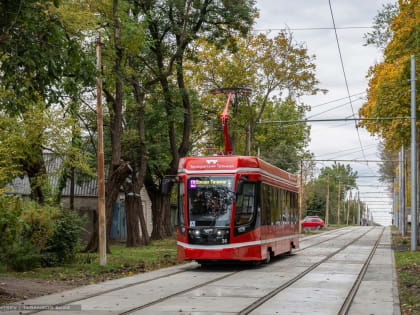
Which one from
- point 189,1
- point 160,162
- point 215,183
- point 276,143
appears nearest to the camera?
point 215,183

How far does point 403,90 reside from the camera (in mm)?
31078

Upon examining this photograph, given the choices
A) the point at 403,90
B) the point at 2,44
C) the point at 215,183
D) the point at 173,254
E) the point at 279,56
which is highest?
the point at 279,56

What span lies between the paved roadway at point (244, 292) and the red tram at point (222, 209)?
0.68m

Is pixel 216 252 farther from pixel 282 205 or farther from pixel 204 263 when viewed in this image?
pixel 282 205

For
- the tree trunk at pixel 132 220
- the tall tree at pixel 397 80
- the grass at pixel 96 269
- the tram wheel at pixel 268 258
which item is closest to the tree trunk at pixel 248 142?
the tall tree at pixel 397 80

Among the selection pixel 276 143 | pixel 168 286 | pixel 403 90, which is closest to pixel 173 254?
pixel 168 286

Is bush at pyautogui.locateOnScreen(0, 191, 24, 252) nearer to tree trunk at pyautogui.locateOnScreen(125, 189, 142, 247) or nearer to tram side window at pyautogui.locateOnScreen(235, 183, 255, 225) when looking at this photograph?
tram side window at pyautogui.locateOnScreen(235, 183, 255, 225)

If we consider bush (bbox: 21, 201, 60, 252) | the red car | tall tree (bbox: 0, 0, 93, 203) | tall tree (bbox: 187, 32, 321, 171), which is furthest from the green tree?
tall tree (bbox: 0, 0, 93, 203)

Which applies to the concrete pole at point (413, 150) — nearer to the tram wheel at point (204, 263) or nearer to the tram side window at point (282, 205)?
the tram side window at point (282, 205)

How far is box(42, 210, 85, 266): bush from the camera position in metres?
19.3

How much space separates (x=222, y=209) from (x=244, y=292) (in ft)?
18.5

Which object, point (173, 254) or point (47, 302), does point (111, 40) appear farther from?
point (47, 302)

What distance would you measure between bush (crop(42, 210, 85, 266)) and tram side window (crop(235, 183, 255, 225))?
491 centimetres

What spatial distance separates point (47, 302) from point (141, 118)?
782 inches
